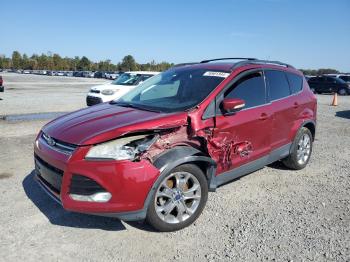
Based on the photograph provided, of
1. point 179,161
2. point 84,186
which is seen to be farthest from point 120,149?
point 179,161

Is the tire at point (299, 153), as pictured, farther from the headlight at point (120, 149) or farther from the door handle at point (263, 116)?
the headlight at point (120, 149)

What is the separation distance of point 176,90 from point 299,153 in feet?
8.45

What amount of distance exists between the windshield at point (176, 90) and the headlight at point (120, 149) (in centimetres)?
70

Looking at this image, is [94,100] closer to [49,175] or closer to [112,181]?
[49,175]

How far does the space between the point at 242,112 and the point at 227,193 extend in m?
1.17

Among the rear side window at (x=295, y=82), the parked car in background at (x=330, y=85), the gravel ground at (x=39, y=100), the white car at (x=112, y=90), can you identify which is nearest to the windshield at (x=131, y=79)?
the white car at (x=112, y=90)

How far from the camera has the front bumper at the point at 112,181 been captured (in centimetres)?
327

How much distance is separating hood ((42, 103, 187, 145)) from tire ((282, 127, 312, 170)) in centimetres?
265

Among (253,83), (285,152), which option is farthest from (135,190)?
(285,152)

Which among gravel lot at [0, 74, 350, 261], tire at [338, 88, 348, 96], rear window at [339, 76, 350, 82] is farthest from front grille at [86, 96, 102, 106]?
rear window at [339, 76, 350, 82]

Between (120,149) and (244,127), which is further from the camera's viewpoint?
(244,127)

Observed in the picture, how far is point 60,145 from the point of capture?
11.7 ft

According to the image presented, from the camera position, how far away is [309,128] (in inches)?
242

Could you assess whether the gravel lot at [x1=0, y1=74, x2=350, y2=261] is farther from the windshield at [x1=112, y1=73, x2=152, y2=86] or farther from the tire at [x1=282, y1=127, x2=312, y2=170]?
the windshield at [x1=112, y1=73, x2=152, y2=86]
